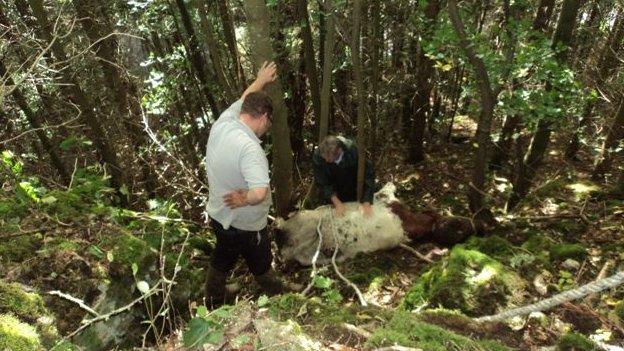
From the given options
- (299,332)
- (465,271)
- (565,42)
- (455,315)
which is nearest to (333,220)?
(465,271)

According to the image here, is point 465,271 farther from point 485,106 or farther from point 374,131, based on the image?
point 374,131

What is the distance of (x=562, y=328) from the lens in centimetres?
306

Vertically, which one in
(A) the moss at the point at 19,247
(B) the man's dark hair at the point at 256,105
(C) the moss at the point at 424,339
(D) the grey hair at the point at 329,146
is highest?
(B) the man's dark hair at the point at 256,105

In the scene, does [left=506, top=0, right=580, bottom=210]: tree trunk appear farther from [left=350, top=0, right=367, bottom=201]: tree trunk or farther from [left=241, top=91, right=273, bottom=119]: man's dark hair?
[left=241, top=91, right=273, bottom=119]: man's dark hair

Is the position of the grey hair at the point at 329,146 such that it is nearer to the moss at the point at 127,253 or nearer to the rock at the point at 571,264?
the moss at the point at 127,253

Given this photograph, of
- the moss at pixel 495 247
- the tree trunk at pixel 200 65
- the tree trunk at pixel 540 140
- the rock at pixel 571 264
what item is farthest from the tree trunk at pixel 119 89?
the rock at pixel 571 264

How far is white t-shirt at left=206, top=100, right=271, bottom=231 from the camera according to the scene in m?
3.79

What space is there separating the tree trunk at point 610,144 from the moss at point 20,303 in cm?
756

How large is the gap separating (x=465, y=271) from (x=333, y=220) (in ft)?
6.61

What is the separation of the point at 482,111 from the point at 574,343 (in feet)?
11.4

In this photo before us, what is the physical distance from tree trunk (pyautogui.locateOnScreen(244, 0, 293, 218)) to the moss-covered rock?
2112 mm

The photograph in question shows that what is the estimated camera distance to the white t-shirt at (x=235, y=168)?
3793 millimetres

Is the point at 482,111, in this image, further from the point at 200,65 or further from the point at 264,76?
the point at 200,65

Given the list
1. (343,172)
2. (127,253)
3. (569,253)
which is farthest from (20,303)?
(569,253)
